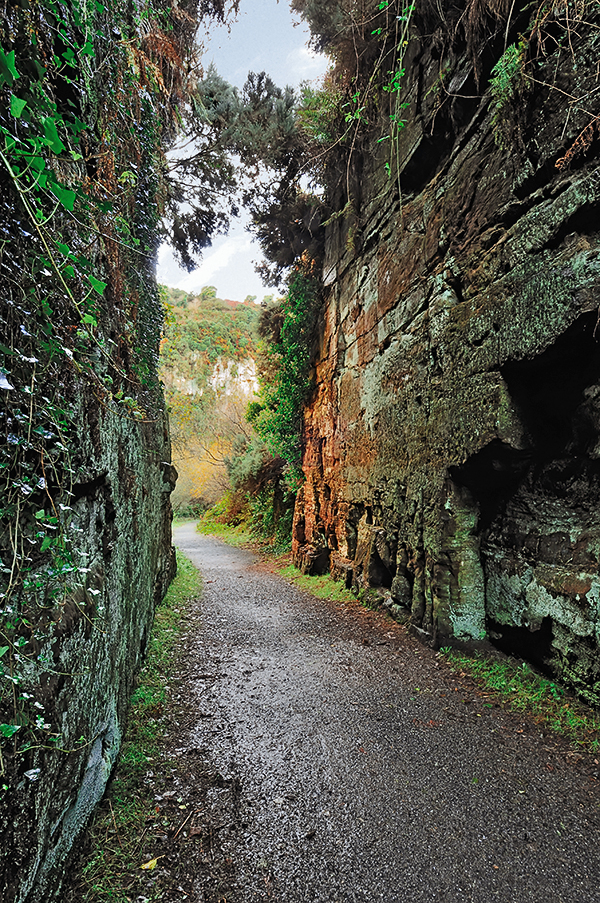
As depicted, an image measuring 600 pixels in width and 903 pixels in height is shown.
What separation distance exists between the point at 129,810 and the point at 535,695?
10.5 ft

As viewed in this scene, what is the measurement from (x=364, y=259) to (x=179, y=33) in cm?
405

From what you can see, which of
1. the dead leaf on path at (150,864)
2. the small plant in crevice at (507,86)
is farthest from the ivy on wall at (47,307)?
the small plant in crevice at (507,86)

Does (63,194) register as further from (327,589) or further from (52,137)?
(327,589)

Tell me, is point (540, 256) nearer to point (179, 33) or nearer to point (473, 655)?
point (473, 655)

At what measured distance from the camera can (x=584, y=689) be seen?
312 centimetres

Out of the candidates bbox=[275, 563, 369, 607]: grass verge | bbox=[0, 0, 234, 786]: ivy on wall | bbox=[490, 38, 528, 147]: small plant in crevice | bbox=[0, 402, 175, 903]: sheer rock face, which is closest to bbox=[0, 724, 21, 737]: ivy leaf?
bbox=[0, 0, 234, 786]: ivy on wall

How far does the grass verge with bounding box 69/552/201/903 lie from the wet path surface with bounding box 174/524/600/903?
31 cm

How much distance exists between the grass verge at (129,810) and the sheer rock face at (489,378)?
3045mm

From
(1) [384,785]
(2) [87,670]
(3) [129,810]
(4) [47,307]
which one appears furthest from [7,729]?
(1) [384,785]

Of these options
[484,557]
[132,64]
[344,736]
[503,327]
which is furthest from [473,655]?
[132,64]

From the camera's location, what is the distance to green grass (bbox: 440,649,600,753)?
114 inches

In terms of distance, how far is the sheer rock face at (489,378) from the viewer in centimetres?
320

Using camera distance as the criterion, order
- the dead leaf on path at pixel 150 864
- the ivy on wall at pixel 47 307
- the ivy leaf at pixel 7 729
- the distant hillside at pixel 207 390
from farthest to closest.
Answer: the distant hillside at pixel 207 390 → the dead leaf on path at pixel 150 864 → the ivy on wall at pixel 47 307 → the ivy leaf at pixel 7 729

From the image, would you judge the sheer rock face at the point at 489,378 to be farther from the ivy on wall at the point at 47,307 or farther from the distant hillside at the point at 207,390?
the distant hillside at the point at 207,390
